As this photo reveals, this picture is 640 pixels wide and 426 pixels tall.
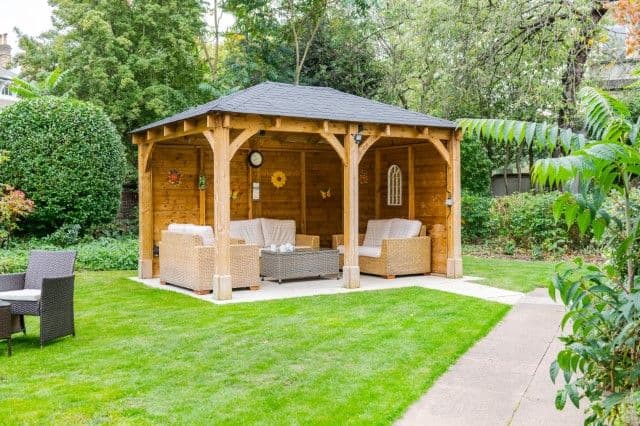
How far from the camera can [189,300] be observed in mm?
8500

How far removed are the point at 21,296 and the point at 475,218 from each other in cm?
1133

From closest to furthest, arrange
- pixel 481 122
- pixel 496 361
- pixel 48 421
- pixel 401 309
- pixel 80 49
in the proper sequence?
1. pixel 481 122
2. pixel 48 421
3. pixel 496 361
4. pixel 401 309
5. pixel 80 49

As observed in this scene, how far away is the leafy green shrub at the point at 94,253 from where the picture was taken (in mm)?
11297

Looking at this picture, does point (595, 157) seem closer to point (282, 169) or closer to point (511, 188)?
point (282, 169)

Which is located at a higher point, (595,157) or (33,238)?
(595,157)

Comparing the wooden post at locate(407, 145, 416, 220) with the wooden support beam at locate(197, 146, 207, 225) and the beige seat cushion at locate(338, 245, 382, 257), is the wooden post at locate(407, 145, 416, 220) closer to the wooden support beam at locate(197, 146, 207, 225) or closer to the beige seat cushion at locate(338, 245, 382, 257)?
the beige seat cushion at locate(338, 245, 382, 257)

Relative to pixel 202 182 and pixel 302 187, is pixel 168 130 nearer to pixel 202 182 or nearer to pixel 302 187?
pixel 202 182

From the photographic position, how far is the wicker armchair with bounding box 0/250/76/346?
231 inches

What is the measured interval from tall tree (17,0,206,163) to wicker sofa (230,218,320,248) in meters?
6.93

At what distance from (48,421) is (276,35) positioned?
51.7ft

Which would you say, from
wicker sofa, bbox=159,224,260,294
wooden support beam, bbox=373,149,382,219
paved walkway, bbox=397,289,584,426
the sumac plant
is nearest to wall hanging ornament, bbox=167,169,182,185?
wicker sofa, bbox=159,224,260,294

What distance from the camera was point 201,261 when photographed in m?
8.95

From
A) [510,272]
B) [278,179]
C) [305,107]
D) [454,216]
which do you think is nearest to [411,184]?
[454,216]

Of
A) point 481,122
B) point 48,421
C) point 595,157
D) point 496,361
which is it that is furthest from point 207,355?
point 595,157
